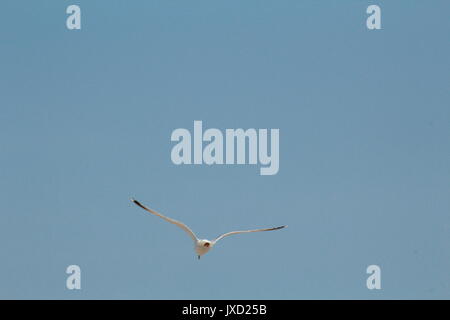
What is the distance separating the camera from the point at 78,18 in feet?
117
